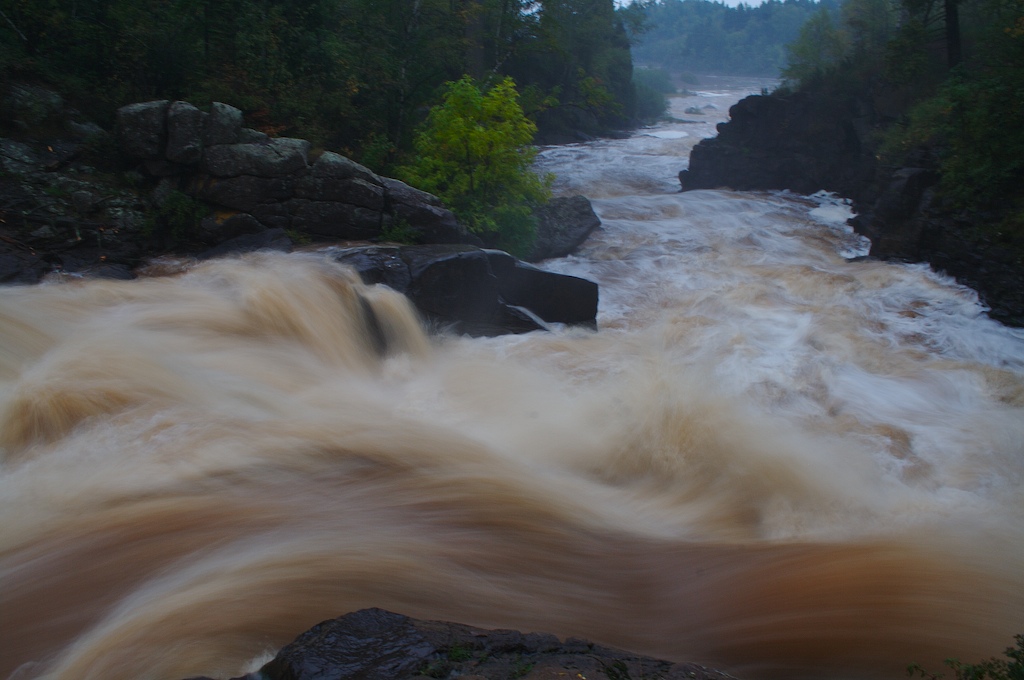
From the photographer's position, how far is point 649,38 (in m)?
106

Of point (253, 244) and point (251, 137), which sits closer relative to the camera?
point (253, 244)

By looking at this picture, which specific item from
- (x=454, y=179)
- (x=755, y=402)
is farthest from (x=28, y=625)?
(x=454, y=179)

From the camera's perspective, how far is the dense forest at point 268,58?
11.5 m

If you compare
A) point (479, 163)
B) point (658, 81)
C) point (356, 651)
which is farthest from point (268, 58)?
point (658, 81)

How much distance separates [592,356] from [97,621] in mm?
6850

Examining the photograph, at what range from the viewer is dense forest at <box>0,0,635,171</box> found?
11.5m

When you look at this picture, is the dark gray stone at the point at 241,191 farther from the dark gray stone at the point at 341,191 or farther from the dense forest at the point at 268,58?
the dense forest at the point at 268,58

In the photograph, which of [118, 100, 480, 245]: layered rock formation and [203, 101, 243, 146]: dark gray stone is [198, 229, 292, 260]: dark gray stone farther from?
[203, 101, 243, 146]: dark gray stone

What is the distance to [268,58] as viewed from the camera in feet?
44.4

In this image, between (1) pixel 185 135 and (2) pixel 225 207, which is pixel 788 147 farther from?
(1) pixel 185 135

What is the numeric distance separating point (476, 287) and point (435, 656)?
716 centimetres

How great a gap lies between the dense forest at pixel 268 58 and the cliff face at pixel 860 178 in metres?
9.40

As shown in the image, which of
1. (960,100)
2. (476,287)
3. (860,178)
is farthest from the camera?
(860,178)

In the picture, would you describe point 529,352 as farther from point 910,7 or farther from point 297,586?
point 910,7
